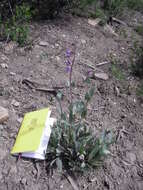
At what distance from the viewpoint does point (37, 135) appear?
6.46ft

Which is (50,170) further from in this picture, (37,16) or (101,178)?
(37,16)

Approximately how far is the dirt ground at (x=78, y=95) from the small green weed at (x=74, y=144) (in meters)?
0.09

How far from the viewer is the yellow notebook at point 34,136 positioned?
194 centimetres

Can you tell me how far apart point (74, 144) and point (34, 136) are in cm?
30

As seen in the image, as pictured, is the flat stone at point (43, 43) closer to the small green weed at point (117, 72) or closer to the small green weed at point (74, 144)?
the small green weed at point (117, 72)

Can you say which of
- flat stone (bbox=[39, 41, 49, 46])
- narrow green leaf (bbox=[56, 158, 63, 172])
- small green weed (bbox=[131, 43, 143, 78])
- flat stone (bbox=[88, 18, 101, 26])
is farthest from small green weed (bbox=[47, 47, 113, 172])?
flat stone (bbox=[88, 18, 101, 26])

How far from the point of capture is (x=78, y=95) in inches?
103

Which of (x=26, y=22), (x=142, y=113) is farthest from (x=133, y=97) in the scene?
(x=26, y=22)

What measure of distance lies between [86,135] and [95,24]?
2.16 m

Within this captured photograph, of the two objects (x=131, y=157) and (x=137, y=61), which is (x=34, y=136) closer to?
(x=131, y=157)

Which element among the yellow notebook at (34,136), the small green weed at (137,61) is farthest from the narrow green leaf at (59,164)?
the small green weed at (137,61)

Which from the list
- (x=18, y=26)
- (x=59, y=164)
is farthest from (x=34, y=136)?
(x=18, y=26)

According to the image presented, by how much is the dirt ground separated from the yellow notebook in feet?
0.22

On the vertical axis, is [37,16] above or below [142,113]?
above
